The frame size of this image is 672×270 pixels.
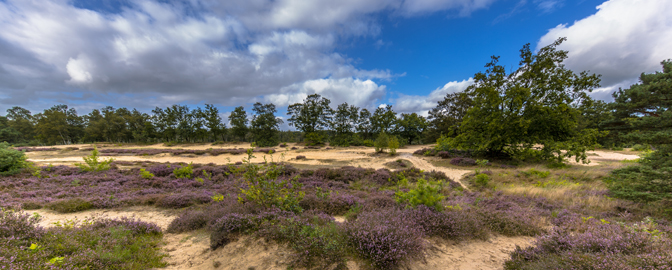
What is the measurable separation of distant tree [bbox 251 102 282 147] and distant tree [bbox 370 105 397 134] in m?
22.1

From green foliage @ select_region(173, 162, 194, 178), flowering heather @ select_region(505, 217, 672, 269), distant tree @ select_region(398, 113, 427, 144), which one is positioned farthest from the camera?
distant tree @ select_region(398, 113, 427, 144)

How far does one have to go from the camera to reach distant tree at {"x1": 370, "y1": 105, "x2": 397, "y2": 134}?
4550 cm

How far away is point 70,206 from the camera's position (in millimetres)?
6504

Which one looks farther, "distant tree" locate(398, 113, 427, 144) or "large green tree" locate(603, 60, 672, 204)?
"distant tree" locate(398, 113, 427, 144)

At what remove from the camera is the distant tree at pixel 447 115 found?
37.3 m

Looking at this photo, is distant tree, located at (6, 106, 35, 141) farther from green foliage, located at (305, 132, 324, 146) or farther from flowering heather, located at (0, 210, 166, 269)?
flowering heather, located at (0, 210, 166, 269)

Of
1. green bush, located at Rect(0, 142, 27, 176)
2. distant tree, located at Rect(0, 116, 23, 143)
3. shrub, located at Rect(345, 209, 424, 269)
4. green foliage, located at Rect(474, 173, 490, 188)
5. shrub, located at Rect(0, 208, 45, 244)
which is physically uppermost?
distant tree, located at Rect(0, 116, 23, 143)

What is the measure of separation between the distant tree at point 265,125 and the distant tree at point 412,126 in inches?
1097

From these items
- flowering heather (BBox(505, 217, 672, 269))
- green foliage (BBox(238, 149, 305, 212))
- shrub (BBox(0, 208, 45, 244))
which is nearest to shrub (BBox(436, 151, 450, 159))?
flowering heather (BBox(505, 217, 672, 269))

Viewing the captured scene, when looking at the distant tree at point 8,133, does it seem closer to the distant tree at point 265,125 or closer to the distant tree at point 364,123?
the distant tree at point 265,125

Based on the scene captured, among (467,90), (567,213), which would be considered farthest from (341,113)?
(567,213)

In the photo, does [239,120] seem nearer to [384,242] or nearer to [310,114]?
[310,114]

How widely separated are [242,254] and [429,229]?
3.82 metres

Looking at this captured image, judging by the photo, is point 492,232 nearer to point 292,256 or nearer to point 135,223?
point 292,256
